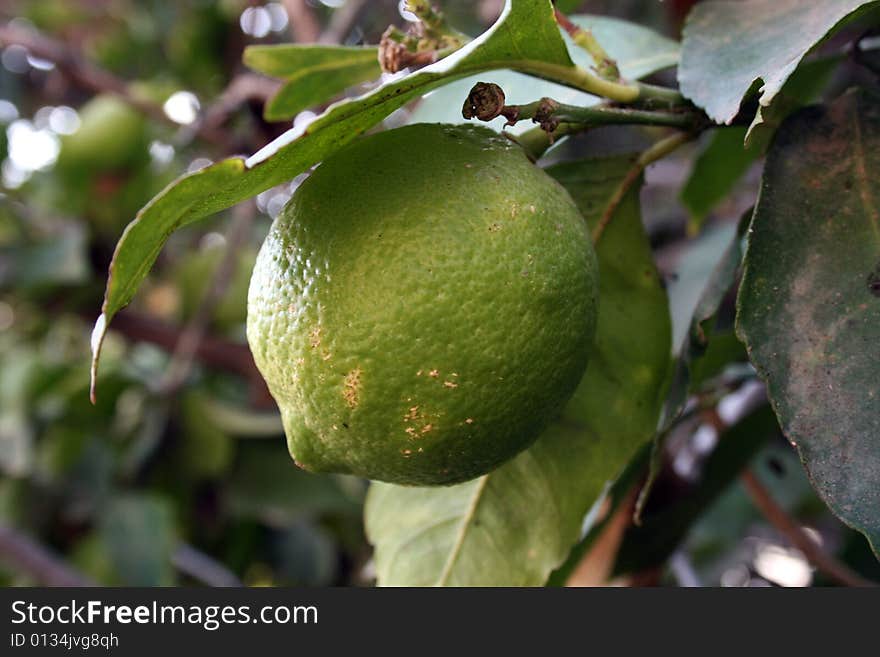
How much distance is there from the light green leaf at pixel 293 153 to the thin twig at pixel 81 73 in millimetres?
1298

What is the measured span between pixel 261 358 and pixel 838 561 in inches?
42.3

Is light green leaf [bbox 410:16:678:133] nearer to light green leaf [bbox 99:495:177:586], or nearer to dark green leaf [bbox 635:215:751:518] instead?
dark green leaf [bbox 635:215:751:518]

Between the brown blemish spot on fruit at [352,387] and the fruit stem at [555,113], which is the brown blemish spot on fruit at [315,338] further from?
the fruit stem at [555,113]

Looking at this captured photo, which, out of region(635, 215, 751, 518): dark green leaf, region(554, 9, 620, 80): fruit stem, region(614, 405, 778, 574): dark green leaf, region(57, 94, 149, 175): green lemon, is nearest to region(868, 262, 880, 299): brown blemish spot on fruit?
region(635, 215, 751, 518): dark green leaf

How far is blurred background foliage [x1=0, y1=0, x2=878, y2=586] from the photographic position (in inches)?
68.6

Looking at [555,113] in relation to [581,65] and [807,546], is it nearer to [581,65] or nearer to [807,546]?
[581,65]

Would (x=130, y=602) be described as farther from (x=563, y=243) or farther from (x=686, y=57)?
(x=686, y=57)

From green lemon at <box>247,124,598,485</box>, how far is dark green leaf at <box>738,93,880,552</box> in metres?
0.13

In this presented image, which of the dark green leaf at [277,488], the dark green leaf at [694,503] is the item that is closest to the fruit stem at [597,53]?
the dark green leaf at [694,503]

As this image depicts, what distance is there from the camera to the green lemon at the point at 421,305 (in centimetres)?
56

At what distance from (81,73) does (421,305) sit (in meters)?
1.68

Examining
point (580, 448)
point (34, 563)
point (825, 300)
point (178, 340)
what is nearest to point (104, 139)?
point (178, 340)

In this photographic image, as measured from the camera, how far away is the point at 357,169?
0.59 m

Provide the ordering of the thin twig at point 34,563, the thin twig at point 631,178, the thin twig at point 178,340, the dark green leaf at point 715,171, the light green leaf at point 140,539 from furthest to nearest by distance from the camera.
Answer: the thin twig at point 178,340
the light green leaf at point 140,539
the thin twig at point 34,563
the dark green leaf at point 715,171
the thin twig at point 631,178
